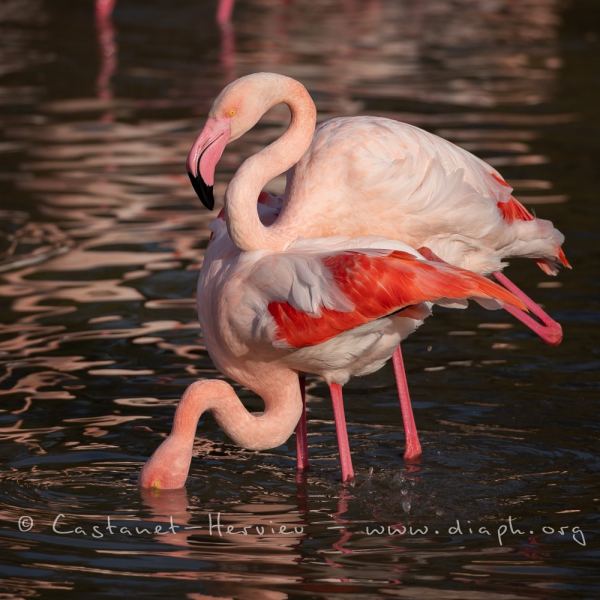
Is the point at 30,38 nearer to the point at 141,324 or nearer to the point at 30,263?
the point at 30,263

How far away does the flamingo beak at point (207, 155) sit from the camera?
5.24 meters

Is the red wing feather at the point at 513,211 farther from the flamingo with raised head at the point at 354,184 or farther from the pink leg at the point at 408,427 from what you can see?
the pink leg at the point at 408,427

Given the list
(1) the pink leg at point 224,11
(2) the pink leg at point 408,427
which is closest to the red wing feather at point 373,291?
(2) the pink leg at point 408,427

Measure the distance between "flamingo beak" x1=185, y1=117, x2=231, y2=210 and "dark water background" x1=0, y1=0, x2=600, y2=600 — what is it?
1.01m

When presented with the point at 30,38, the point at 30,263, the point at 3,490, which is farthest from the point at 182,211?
the point at 30,38

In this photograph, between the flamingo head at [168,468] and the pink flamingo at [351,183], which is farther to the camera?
the pink flamingo at [351,183]

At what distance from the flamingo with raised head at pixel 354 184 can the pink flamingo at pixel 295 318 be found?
125 millimetres

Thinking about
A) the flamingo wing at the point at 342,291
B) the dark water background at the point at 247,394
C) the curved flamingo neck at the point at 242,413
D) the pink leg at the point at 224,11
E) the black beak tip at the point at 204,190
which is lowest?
the pink leg at the point at 224,11

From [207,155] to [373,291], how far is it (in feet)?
2.51

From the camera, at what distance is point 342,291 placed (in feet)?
16.5

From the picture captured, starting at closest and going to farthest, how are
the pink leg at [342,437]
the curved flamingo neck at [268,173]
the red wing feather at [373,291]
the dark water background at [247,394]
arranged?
the dark water background at [247,394] < the red wing feather at [373,291] < the curved flamingo neck at [268,173] < the pink leg at [342,437]

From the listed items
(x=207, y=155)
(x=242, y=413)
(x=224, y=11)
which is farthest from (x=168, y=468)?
(x=224, y=11)

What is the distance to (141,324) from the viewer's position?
7.25 meters

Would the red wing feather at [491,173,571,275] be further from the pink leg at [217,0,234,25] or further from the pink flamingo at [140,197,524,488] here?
the pink leg at [217,0,234,25]
